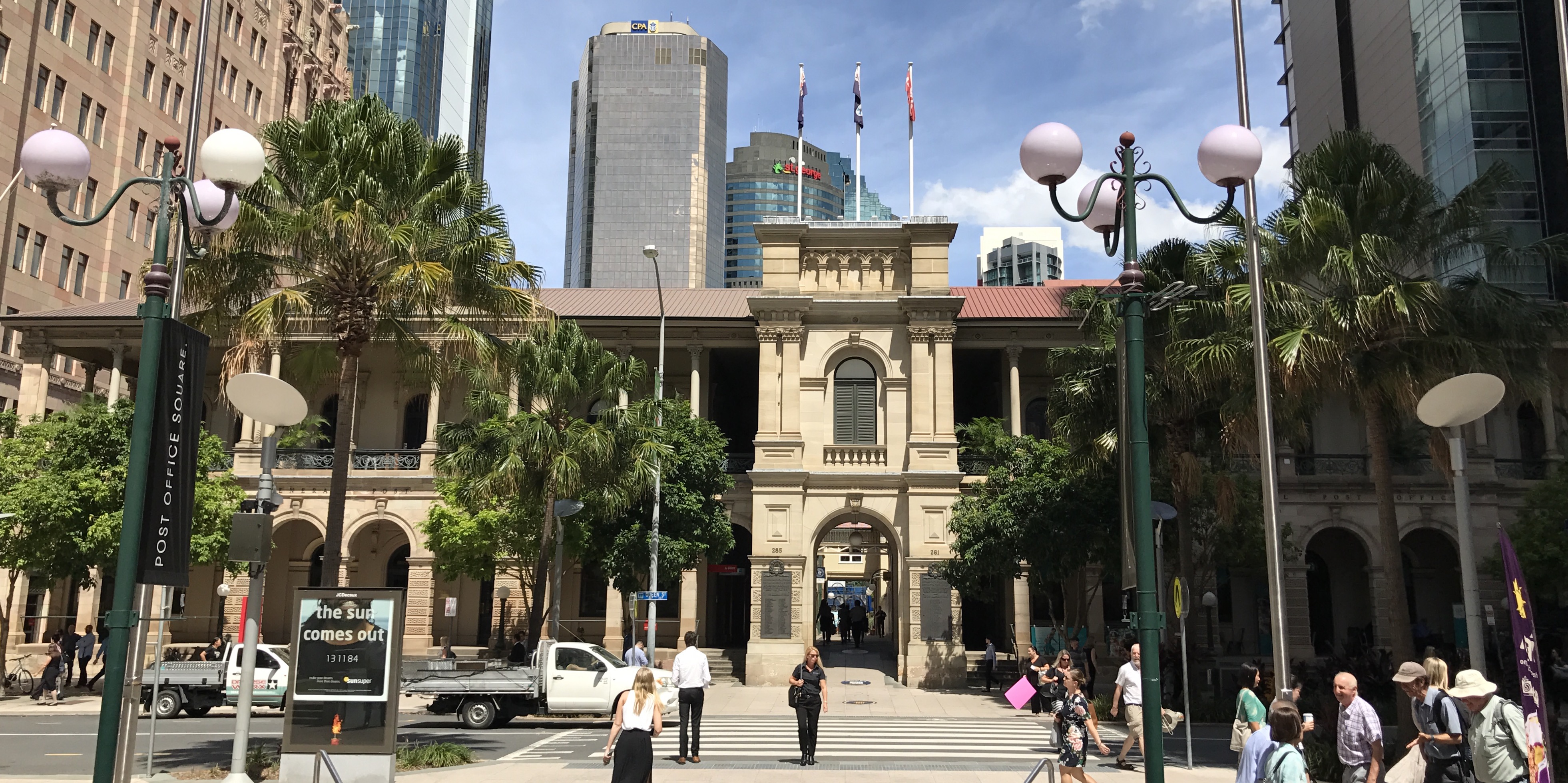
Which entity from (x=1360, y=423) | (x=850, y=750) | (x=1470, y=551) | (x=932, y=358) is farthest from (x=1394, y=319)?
(x=1360, y=423)

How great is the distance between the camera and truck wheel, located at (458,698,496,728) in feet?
68.8

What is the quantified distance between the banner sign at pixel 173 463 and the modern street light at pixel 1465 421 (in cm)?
1220

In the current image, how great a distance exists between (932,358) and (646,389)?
12.1 meters

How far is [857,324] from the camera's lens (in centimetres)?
3316

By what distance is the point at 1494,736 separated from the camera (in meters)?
8.01

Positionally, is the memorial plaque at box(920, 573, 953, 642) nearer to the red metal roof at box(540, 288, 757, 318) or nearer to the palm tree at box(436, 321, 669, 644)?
the palm tree at box(436, 321, 669, 644)

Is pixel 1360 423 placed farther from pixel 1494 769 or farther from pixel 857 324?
pixel 1494 769

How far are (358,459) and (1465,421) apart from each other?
1335 inches

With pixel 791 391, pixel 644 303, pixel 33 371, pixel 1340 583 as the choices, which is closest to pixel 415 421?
pixel 644 303

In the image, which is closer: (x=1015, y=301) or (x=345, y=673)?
(x=345, y=673)

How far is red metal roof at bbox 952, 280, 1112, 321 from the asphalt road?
17.3 m

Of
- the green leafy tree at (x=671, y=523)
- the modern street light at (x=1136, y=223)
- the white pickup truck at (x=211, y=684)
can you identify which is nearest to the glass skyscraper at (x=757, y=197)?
the green leafy tree at (x=671, y=523)

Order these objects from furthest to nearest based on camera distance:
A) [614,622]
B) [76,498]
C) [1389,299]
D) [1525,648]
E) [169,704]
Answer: [614,622] → [76,498] → [169,704] → [1389,299] → [1525,648]

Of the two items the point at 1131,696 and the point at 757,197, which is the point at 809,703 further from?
the point at 757,197
